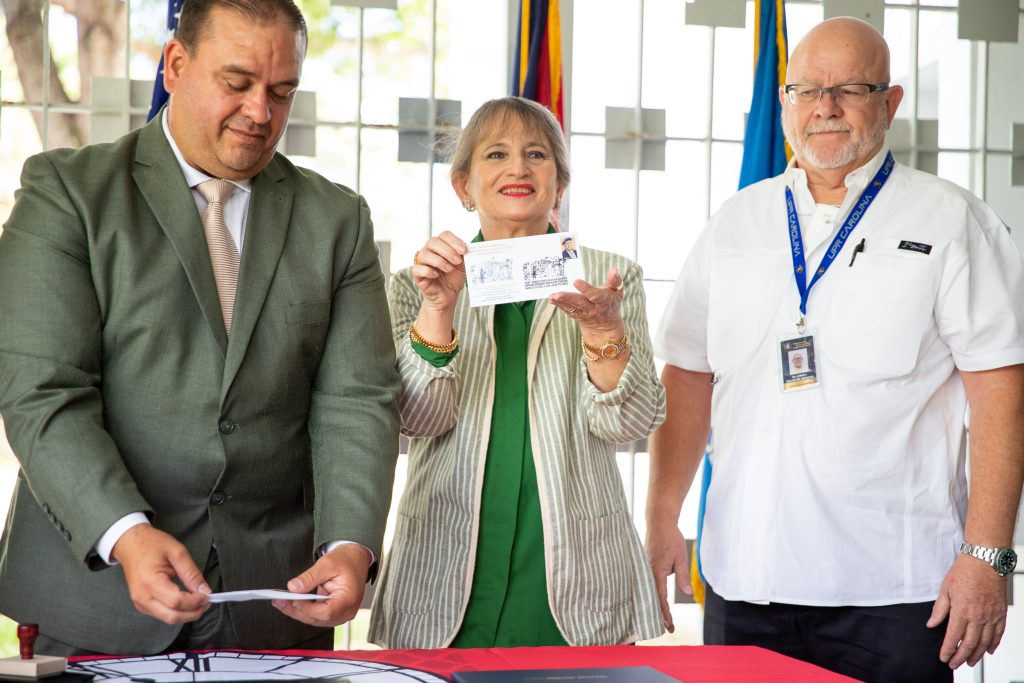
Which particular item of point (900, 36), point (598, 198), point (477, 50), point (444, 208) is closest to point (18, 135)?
point (444, 208)

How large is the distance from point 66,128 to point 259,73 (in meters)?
2.53

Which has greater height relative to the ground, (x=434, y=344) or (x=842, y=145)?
(x=842, y=145)

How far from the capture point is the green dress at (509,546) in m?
2.64

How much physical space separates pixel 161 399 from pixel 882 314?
1.98 metres

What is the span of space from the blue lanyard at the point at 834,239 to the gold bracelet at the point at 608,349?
68 centimetres

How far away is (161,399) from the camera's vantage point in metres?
2.15

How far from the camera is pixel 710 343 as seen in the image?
3277 mm

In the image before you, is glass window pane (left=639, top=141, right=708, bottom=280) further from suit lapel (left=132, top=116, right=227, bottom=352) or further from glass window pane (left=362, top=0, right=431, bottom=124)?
suit lapel (left=132, top=116, right=227, bottom=352)

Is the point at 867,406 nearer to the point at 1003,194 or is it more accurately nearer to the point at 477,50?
the point at 1003,194

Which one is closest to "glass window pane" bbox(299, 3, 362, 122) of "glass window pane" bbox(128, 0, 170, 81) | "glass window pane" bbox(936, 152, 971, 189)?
"glass window pane" bbox(128, 0, 170, 81)

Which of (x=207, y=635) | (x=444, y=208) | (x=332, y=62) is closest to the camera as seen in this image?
(x=207, y=635)

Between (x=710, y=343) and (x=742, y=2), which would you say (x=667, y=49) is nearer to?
(x=742, y=2)

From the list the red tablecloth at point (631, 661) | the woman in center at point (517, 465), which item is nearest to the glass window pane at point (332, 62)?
the woman in center at point (517, 465)

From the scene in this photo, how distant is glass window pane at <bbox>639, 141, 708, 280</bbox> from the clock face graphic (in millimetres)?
3149
